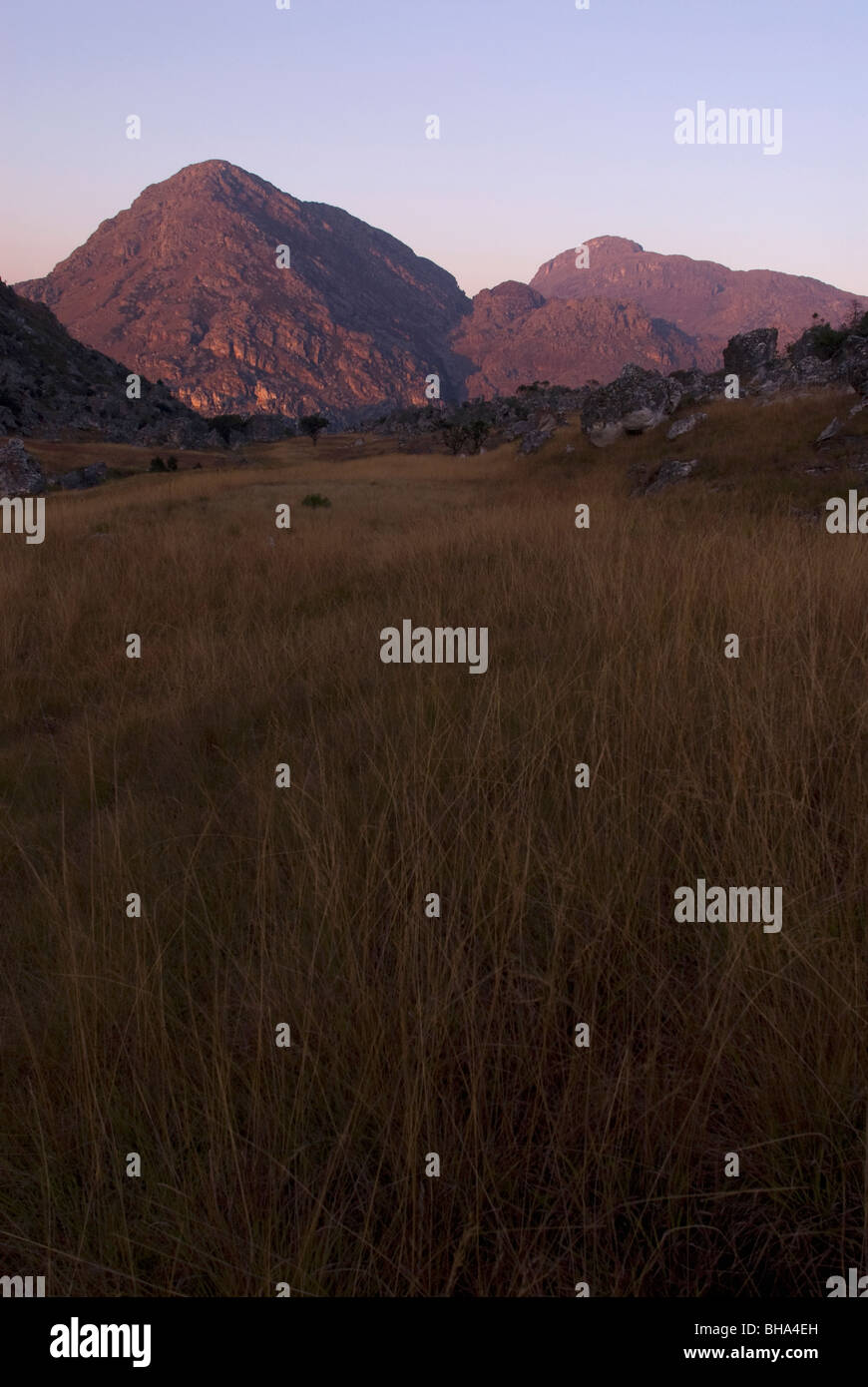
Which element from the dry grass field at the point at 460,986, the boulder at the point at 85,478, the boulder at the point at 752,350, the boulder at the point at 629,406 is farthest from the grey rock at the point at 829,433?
the boulder at the point at 85,478

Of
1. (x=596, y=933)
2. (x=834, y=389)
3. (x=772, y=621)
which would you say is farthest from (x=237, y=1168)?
(x=834, y=389)

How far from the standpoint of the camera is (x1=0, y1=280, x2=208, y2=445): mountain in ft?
208

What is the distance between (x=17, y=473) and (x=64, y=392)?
6339cm

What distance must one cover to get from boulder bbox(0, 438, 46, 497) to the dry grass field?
22422 millimetres

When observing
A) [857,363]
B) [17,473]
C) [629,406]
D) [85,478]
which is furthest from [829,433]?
[85,478]

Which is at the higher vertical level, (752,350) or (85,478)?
(752,350)

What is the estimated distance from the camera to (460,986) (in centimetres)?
169

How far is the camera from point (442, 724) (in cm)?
341

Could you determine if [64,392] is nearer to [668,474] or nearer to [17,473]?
[17,473]

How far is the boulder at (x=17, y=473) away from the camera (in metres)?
23.1

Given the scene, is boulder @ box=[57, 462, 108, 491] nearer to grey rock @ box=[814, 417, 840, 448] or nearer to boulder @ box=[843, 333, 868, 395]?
boulder @ box=[843, 333, 868, 395]

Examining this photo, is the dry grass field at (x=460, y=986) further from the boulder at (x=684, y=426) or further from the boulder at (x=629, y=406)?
the boulder at (x=629, y=406)

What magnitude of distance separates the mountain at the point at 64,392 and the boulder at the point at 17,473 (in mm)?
36664
